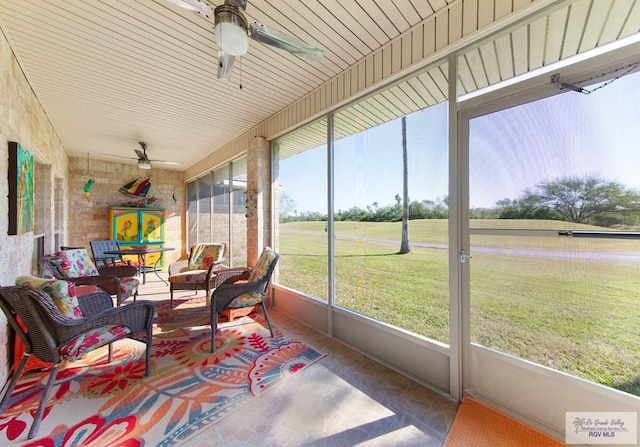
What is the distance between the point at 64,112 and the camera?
3.61m

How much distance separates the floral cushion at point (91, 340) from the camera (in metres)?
1.71

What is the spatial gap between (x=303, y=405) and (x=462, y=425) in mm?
1043

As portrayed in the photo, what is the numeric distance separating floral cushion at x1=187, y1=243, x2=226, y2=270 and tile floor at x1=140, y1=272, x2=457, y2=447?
2812 millimetres

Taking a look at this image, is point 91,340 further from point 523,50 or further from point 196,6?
point 523,50

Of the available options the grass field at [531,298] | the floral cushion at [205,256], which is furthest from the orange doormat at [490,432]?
the floral cushion at [205,256]

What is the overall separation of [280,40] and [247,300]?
7.81 ft

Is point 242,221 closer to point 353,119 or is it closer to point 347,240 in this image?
point 347,240

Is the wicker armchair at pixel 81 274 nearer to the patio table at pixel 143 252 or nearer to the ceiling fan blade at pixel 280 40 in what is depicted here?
the patio table at pixel 143 252

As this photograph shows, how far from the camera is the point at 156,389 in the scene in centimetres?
200

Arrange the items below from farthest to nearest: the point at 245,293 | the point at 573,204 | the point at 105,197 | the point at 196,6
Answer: the point at 105,197 → the point at 245,293 → the point at 573,204 → the point at 196,6

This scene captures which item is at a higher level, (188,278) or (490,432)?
(188,278)

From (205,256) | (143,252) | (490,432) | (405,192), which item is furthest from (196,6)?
(143,252)

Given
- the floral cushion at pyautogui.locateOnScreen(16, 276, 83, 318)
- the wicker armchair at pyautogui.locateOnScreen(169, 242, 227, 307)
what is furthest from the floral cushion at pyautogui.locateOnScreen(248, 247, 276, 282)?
the floral cushion at pyautogui.locateOnScreen(16, 276, 83, 318)

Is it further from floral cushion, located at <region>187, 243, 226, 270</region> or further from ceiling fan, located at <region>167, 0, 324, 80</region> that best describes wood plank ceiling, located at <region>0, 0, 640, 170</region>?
floral cushion, located at <region>187, 243, 226, 270</region>
